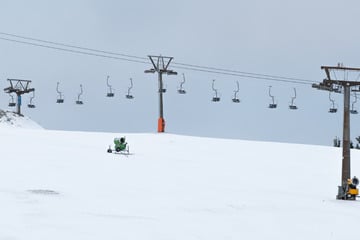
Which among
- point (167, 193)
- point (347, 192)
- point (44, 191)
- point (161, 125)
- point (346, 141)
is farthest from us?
point (161, 125)

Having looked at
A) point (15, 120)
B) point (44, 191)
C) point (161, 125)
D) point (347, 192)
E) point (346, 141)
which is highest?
point (15, 120)

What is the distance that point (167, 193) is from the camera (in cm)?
2211

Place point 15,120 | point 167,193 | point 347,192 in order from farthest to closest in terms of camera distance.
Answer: point 15,120 → point 347,192 → point 167,193

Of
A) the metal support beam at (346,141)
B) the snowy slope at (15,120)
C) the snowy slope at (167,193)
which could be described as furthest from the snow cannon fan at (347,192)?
the snowy slope at (15,120)

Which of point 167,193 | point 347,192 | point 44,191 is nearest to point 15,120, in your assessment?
point 347,192

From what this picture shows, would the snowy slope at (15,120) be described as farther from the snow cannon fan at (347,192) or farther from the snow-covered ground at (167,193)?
the snow cannon fan at (347,192)

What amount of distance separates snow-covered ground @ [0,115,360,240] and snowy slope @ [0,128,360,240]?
0.04m

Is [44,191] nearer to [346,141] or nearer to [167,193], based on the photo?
[167,193]

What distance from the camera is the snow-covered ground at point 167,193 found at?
14.4m

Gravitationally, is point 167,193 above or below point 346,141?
below

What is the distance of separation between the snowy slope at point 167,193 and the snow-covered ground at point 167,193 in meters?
0.04

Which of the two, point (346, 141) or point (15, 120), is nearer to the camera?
point (346, 141)

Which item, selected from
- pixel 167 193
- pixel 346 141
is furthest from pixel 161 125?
pixel 167 193

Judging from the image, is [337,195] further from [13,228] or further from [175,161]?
[13,228]
